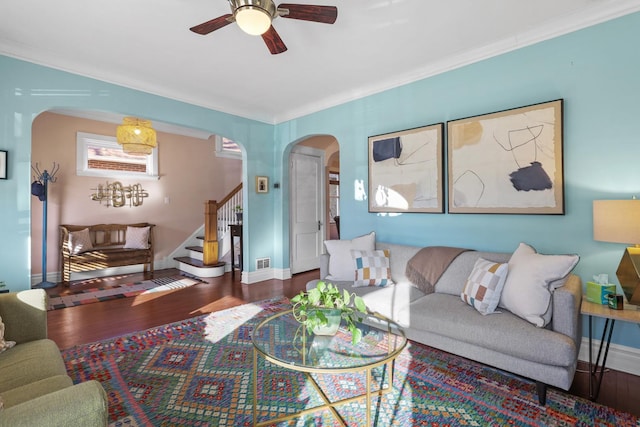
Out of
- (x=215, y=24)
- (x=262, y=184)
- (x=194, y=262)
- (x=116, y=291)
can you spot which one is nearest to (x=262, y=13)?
(x=215, y=24)

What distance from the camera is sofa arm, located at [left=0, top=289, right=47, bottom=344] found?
6.04 ft

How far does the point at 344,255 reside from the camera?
3.38 meters

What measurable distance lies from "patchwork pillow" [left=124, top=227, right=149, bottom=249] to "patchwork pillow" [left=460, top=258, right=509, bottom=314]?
5.37 m

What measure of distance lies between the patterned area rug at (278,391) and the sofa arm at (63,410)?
0.90m

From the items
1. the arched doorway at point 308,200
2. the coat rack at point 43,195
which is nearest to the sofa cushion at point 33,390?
the arched doorway at point 308,200

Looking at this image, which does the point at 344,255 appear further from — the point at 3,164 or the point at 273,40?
the point at 3,164

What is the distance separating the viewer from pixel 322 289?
77.0 inches

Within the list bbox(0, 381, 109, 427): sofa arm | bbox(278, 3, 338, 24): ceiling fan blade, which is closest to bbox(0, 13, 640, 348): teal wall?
bbox(278, 3, 338, 24): ceiling fan blade

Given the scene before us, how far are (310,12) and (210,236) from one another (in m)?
4.50

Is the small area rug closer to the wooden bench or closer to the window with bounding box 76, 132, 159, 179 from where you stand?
the wooden bench

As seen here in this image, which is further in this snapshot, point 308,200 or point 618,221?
point 308,200

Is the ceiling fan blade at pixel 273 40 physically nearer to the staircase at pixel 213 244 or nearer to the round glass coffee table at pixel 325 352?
the round glass coffee table at pixel 325 352

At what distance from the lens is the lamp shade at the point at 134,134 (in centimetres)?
407

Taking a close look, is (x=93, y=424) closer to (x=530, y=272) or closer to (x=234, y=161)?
(x=530, y=272)
